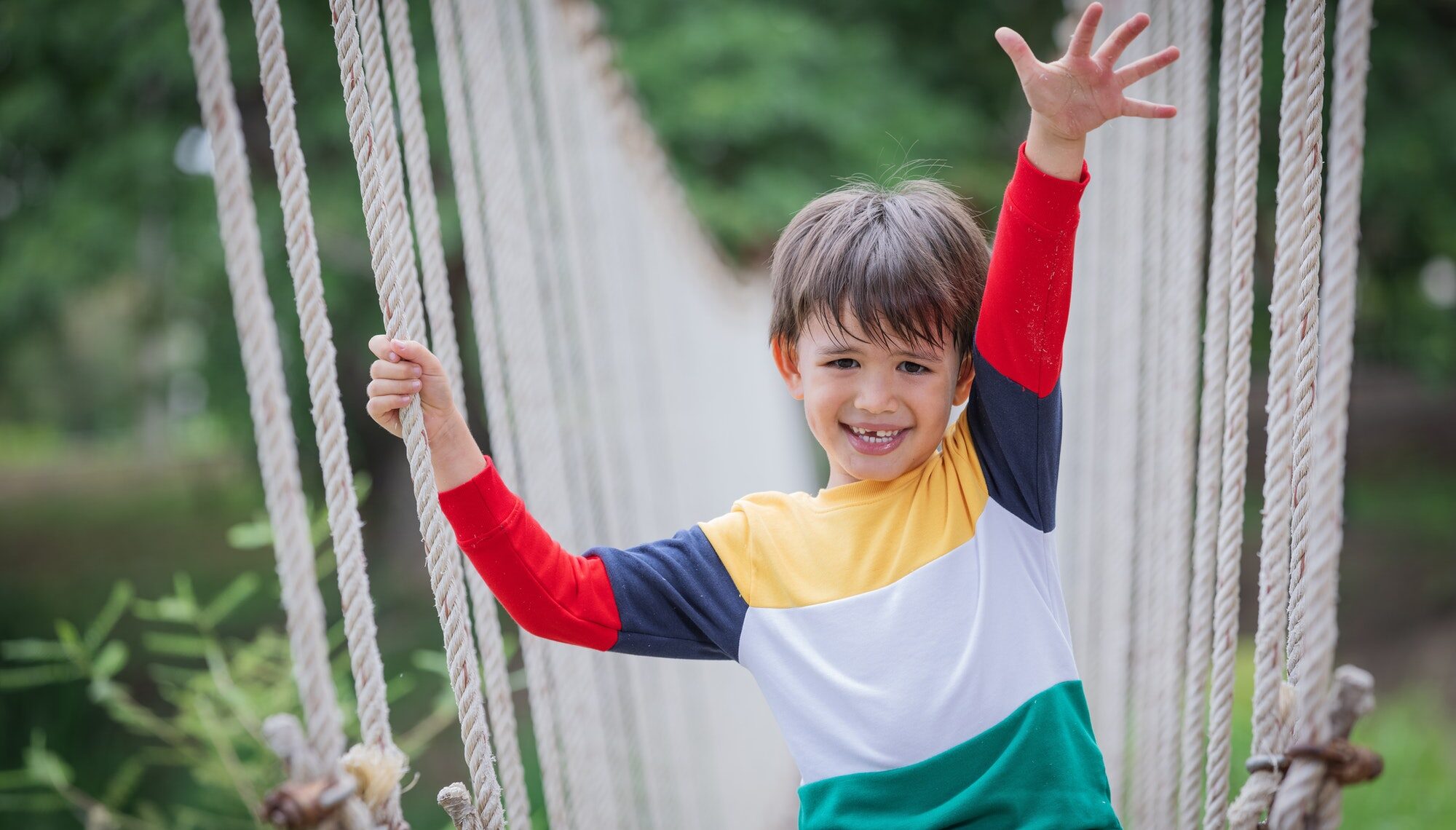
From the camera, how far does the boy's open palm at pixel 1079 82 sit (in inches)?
27.4

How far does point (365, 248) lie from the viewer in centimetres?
404

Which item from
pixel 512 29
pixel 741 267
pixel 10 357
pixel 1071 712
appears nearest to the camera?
pixel 1071 712

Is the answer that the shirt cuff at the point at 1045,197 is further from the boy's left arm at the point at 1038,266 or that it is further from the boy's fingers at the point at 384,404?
the boy's fingers at the point at 384,404

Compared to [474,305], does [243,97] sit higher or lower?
higher

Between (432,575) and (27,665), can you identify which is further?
(27,665)

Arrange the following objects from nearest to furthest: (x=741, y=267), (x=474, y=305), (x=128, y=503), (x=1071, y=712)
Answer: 1. (x=1071, y=712)
2. (x=474, y=305)
3. (x=741, y=267)
4. (x=128, y=503)

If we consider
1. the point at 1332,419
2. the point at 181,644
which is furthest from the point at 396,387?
the point at 181,644

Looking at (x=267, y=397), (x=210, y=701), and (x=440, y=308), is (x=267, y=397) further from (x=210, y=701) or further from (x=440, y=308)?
(x=210, y=701)

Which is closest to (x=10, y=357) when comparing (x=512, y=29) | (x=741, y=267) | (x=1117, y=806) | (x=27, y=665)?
(x=27, y=665)

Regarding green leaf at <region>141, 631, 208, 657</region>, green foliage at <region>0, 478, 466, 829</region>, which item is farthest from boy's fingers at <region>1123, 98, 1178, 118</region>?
green leaf at <region>141, 631, 208, 657</region>

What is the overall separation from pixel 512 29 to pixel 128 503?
32.1 feet

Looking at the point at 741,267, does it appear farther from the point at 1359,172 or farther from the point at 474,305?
the point at 1359,172

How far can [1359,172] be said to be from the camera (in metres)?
0.66

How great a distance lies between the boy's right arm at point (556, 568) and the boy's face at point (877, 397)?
0.14m
